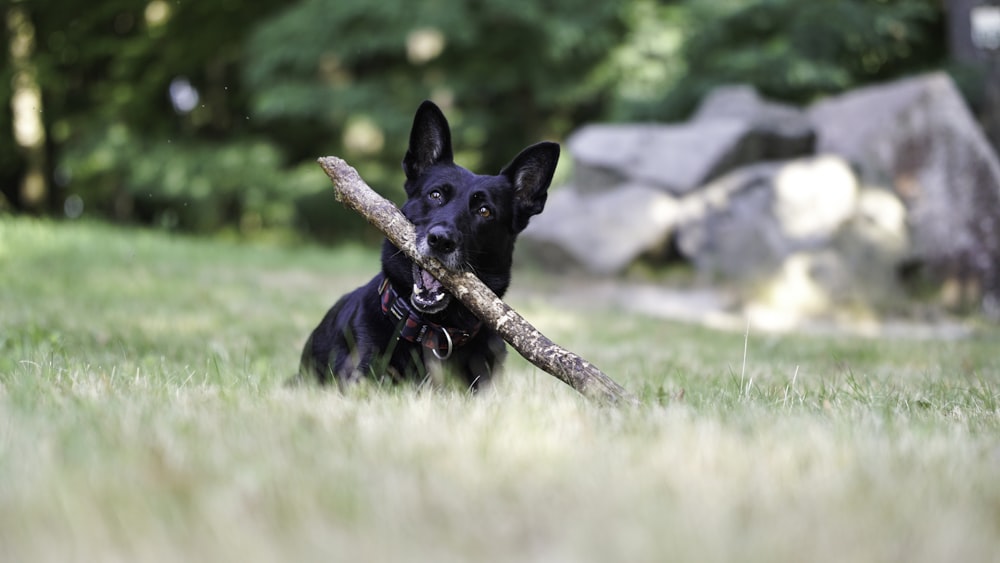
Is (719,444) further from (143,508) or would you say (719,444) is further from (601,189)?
(601,189)

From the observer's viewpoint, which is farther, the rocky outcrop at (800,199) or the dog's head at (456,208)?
the rocky outcrop at (800,199)

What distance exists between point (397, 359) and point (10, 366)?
1.45 meters

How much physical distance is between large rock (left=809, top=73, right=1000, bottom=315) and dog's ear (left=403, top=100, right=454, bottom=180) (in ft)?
25.1

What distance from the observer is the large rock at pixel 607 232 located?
1086cm

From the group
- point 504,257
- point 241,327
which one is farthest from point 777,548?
point 241,327

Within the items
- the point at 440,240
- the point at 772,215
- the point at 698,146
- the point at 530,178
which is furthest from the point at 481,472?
the point at 698,146

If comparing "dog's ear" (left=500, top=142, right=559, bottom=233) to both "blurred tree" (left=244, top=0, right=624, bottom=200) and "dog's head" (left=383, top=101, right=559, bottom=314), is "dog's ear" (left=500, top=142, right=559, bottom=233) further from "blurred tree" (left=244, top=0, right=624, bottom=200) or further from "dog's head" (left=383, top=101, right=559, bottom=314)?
"blurred tree" (left=244, top=0, right=624, bottom=200)

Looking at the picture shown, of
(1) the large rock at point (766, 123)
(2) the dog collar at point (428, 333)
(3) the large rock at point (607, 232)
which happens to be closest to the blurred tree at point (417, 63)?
(1) the large rock at point (766, 123)

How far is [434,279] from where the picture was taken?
11.0 ft

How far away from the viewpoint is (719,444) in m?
1.95

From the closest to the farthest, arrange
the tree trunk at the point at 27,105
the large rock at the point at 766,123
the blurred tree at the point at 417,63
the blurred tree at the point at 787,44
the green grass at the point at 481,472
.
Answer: the green grass at the point at 481,472 < the large rock at the point at 766,123 < the blurred tree at the point at 787,44 < the blurred tree at the point at 417,63 < the tree trunk at the point at 27,105

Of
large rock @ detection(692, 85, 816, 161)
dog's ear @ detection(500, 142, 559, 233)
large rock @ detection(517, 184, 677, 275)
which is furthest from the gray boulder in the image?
dog's ear @ detection(500, 142, 559, 233)

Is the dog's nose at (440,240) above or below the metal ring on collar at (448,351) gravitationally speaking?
above

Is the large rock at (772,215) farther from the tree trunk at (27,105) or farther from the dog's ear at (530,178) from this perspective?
the tree trunk at (27,105)
